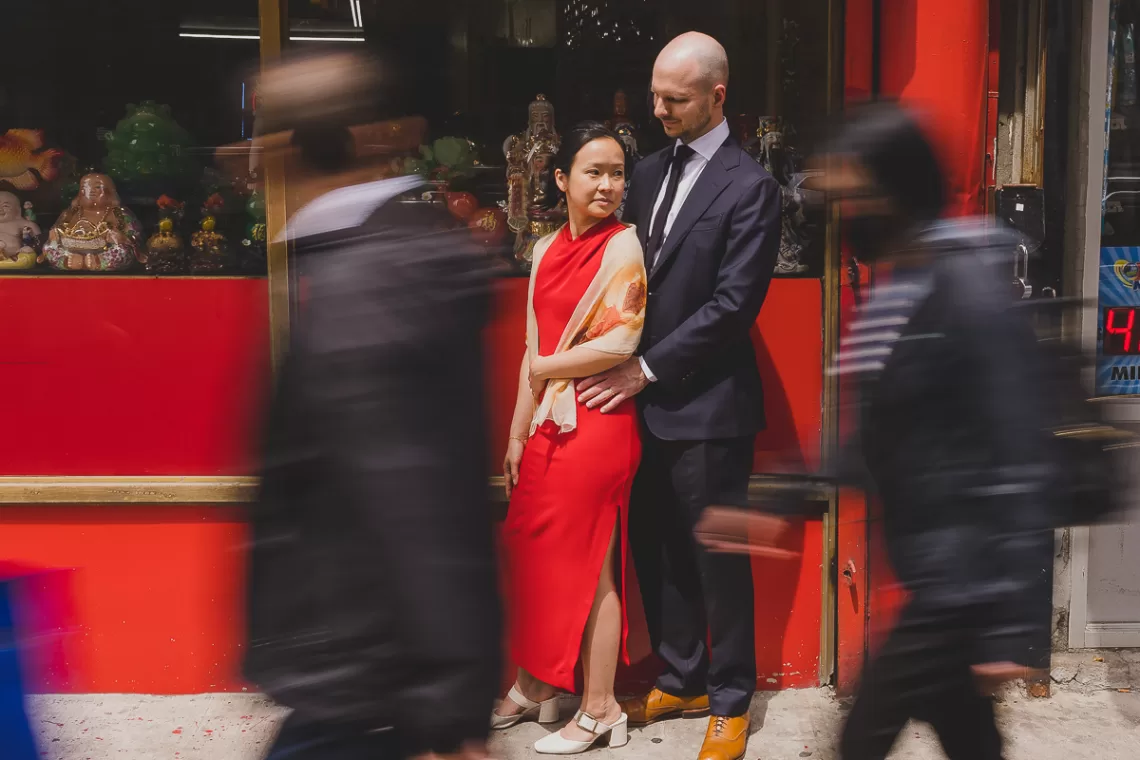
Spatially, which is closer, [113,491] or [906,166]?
[906,166]

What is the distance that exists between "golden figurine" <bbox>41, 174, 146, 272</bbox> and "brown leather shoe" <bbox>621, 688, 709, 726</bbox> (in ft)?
7.42

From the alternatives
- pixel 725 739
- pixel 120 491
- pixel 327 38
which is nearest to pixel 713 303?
pixel 725 739

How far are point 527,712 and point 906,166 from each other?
2.39 metres

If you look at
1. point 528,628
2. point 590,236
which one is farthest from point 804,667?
point 590,236

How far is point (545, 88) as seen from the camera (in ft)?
13.4

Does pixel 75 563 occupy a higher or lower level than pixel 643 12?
lower

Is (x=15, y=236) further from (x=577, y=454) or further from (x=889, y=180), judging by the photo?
(x=889, y=180)

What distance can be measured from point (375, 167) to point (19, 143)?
253 centimetres

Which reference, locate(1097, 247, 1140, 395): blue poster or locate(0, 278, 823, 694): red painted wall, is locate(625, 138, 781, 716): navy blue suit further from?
locate(1097, 247, 1140, 395): blue poster

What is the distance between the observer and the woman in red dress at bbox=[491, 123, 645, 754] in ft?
11.2

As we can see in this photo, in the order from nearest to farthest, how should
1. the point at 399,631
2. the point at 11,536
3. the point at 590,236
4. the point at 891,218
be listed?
the point at 399,631, the point at 891,218, the point at 590,236, the point at 11,536

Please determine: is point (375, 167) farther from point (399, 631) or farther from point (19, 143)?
point (19, 143)

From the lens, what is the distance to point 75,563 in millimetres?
3957

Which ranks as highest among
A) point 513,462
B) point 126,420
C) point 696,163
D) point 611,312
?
point 696,163
